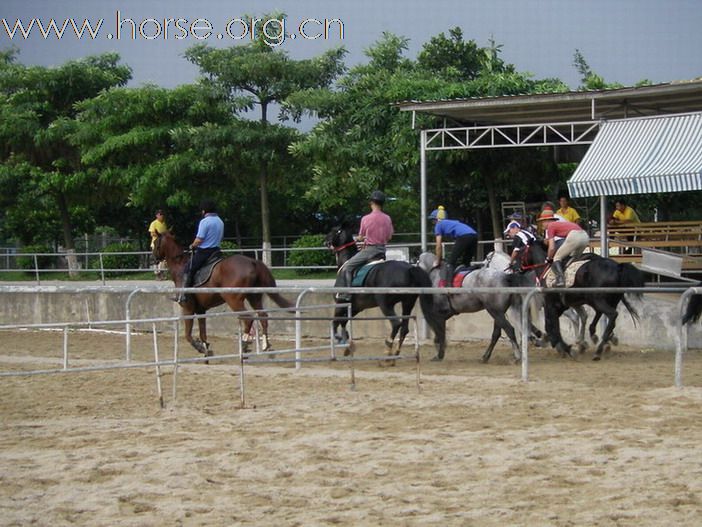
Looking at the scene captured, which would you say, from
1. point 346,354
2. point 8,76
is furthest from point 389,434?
point 8,76

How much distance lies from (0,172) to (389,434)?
29.5 meters

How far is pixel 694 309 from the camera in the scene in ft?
44.2

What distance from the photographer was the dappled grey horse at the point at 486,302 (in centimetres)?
1571

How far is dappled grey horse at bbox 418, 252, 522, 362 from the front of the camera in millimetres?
15711

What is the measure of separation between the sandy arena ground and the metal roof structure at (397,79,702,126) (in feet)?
23.3

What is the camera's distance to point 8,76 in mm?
38188

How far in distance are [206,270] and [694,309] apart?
22.9 ft

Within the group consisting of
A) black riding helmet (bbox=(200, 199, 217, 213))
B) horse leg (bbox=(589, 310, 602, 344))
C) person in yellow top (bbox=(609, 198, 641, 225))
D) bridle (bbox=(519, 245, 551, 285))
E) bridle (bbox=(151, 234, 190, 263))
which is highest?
black riding helmet (bbox=(200, 199, 217, 213))

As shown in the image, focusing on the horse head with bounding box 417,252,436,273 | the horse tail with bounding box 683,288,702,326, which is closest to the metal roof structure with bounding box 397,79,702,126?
the horse head with bounding box 417,252,436,273

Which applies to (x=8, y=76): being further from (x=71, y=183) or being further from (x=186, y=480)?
(x=186, y=480)

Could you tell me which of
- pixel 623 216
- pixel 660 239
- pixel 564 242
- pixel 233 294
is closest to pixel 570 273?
pixel 564 242

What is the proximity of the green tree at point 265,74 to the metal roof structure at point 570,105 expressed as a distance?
9.46 m

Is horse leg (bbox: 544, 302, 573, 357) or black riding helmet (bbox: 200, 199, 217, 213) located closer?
horse leg (bbox: 544, 302, 573, 357)

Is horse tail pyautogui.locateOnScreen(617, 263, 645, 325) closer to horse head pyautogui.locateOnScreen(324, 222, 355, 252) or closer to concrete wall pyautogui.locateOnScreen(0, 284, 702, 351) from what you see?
concrete wall pyautogui.locateOnScreen(0, 284, 702, 351)
